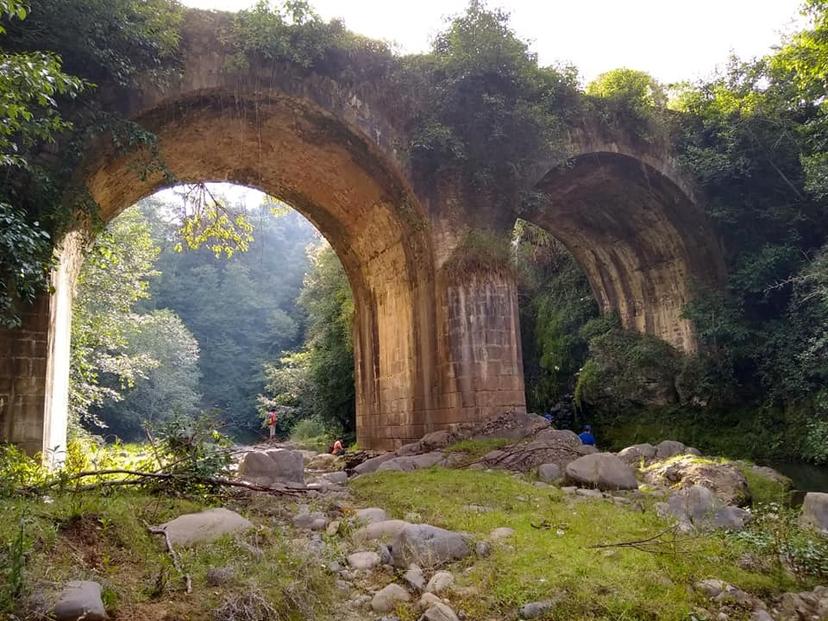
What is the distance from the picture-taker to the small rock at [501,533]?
4.99 metres

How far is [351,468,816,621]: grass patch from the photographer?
3.88 meters

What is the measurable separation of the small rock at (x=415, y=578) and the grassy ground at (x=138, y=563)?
0.50 metres

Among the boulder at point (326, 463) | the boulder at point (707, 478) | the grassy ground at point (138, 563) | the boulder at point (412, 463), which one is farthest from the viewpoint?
the boulder at point (326, 463)

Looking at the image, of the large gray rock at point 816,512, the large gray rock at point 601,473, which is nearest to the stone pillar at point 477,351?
the large gray rock at point 601,473

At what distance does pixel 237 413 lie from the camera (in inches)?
1606

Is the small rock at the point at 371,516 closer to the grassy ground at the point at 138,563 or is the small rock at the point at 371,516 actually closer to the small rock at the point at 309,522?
the small rock at the point at 309,522

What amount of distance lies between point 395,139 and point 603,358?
872 centimetres

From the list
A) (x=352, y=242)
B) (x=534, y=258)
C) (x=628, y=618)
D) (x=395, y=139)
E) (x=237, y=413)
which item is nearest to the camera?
(x=628, y=618)

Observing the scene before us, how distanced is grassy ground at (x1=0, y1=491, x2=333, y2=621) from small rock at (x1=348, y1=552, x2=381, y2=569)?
32cm

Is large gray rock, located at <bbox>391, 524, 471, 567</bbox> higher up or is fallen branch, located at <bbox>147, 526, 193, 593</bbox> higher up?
fallen branch, located at <bbox>147, 526, 193, 593</bbox>

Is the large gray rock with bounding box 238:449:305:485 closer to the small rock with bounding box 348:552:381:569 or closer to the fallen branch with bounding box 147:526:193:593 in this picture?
the fallen branch with bounding box 147:526:193:593

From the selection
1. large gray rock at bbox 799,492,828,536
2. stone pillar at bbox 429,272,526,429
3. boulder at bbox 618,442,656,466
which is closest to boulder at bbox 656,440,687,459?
boulder at bbox 618,442,656,466

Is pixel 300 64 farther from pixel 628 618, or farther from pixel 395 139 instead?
pixel 628 618

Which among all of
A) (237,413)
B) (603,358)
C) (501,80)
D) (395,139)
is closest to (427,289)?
(395,139)
